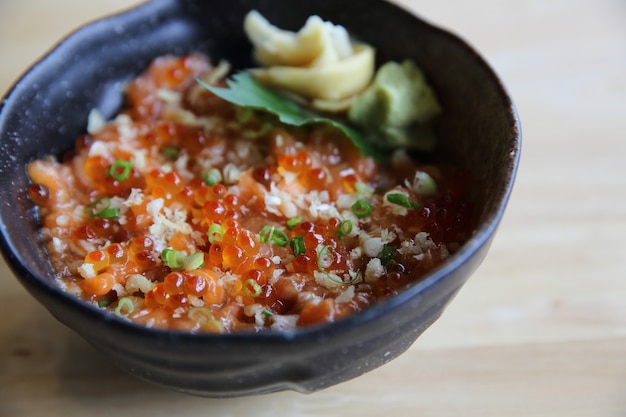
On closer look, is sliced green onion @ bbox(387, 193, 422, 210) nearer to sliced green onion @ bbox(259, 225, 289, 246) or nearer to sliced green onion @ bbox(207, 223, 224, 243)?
sliced green onion @ bbox(259, 225, 289, 246)

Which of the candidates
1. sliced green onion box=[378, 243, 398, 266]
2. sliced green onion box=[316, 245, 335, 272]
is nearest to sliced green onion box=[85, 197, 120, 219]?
sliced green onion box=[316, 245, 335, 272]

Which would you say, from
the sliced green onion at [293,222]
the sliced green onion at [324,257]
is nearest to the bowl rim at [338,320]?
the sliced green onion at [324,257]

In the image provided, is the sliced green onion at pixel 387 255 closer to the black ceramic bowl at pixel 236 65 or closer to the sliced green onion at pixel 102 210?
the black ceramic bowl at pixel 236 65

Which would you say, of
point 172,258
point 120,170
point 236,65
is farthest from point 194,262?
point 236,65

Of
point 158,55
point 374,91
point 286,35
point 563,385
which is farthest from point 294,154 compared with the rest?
point 563,385

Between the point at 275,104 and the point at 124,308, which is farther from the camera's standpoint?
the point at 275,104

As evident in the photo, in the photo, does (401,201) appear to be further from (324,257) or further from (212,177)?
(212,177)
